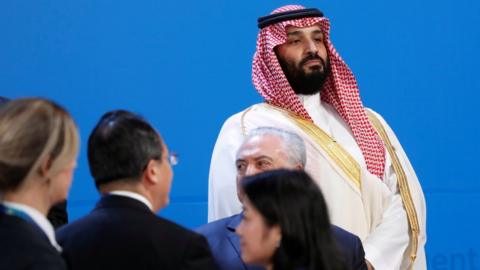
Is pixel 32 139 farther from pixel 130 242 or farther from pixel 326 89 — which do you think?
pixel 326 89

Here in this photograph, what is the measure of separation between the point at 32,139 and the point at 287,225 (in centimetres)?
58

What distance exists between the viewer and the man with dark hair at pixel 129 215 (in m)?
2.37

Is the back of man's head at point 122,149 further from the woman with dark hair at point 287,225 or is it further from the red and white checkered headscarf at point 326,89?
the red and white checkered headscarf at point 326,89

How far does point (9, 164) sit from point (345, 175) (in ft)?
5.94

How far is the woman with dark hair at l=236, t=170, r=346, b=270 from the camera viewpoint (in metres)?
2.38

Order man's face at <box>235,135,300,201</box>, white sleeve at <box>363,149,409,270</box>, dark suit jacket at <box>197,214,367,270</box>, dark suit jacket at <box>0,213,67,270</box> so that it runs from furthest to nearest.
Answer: white sleeve at <box>363,149,409,270</box> → man's face at <box>235,135,300,201</box> → dark suit jacket at <box>197,214,367,270</box> → dark suit jacket at <box>0,213,67,270</box>

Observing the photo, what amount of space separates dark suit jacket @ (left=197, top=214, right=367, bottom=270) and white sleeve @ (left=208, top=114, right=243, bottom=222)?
1.74ft

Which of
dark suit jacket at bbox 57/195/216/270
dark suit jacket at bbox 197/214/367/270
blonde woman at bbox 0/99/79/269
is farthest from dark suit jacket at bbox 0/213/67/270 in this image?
dark suit jacket at bbox 197/214/367/270

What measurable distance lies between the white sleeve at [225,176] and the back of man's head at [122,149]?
1.31m

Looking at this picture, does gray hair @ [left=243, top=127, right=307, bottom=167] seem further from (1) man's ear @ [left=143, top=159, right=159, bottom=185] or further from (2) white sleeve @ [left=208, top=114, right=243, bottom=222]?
(1) man's ear @ [left=143, top=159, right=159, bottom=185]

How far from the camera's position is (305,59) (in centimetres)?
403

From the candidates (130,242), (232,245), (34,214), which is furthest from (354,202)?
(34,214)

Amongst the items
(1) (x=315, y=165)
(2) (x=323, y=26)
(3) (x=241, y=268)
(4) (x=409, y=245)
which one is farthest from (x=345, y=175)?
(3) (x=241, y=268)

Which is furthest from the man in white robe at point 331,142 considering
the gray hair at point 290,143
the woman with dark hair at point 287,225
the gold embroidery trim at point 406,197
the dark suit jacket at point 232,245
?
the woman with dark hair at point 287,225
